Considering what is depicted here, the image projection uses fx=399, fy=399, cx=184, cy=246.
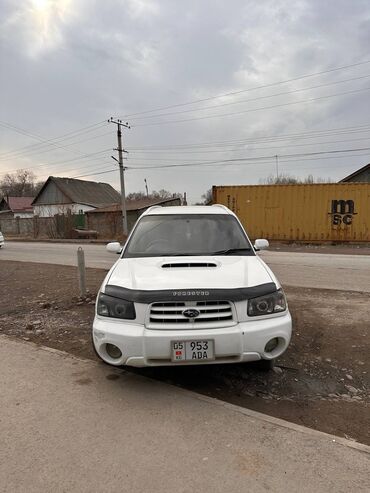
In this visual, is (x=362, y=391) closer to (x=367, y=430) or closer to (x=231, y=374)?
(x=367, y=430)

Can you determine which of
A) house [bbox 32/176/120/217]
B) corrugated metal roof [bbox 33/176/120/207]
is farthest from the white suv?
corrugated metal roof [bbox 33/176/120/207]

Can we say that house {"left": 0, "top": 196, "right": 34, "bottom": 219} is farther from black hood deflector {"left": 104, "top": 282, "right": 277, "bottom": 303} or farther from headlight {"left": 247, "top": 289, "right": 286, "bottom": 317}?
headlight {"left": 247, "top": 289, "right": 286, "bottom": 317}

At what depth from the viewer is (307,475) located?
99.5 inches

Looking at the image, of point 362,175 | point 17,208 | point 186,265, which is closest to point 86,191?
point 17,208

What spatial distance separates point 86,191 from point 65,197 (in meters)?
5.51

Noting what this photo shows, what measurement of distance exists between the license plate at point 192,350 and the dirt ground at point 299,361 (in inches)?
22.3

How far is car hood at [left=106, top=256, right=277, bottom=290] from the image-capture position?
360 cm

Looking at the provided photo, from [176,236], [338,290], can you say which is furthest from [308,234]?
[176,236]

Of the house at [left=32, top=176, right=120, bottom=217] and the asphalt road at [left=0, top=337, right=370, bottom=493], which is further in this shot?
the house at [left=32, top=176, right=120, bottom=217]

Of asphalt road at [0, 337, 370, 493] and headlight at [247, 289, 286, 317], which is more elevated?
headlight at [247, 289, 286, 317]

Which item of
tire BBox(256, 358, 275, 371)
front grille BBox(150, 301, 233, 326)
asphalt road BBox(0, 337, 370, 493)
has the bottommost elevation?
asphalt road BBox(0, 337, 370, 493)

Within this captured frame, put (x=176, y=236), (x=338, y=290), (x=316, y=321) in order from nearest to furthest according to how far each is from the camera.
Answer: (x=176, y=236)
(x=316, y=321)
(x=338, y=290)

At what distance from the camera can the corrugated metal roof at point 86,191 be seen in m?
61.8

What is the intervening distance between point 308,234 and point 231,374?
1895cm
